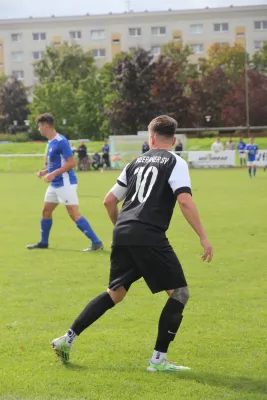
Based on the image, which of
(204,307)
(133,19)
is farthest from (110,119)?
(204,307)

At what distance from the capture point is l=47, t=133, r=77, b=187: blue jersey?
468 inches

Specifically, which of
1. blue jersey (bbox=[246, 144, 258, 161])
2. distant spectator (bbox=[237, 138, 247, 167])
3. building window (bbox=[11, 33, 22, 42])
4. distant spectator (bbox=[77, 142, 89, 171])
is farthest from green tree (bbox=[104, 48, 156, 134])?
building window (bbox=[11, 33, 22, 42])

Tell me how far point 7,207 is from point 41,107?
54.2m

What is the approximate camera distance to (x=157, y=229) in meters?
5.68

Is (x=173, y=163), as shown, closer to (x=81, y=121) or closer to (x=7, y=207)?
(x=7, y=207)

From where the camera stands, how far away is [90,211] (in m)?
19.0

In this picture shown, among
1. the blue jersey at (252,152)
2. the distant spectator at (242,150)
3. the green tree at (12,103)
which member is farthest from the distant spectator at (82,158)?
the green tree at (12,103)

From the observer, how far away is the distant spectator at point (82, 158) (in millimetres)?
41719

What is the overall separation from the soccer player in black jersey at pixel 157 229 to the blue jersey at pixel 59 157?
240 inches

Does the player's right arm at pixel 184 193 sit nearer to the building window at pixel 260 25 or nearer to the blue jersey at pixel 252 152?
the blue jersey at pixel 252 152

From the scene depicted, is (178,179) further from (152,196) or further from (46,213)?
(46,213)

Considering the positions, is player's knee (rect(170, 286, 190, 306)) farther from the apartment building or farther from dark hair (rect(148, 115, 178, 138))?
the apartment building

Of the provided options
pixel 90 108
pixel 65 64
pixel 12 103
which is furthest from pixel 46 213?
pixel 12 103

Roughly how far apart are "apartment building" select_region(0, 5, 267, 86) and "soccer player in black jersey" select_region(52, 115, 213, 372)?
97.7 meters
